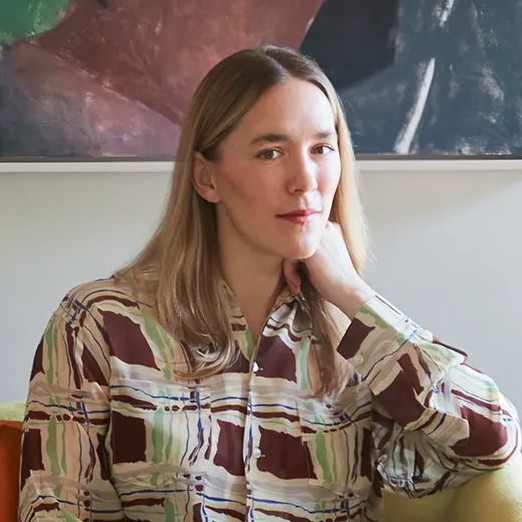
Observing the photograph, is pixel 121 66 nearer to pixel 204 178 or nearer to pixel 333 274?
pixel 204 178

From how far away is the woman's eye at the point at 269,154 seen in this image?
1306 millimetres

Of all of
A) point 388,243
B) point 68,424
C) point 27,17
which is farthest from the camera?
point 388,243

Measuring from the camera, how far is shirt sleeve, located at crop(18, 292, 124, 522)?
1238mm

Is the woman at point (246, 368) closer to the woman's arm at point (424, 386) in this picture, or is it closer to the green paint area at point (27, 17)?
the woman's arm at point (424, 386)

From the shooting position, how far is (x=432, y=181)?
1.99 meters

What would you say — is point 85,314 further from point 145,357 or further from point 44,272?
point 44,272

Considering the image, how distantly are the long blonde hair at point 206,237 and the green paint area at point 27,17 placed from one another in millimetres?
668

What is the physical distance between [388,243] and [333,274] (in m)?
0.64

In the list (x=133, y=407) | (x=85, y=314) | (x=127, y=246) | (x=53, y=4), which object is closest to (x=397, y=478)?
(x=133, y=407)

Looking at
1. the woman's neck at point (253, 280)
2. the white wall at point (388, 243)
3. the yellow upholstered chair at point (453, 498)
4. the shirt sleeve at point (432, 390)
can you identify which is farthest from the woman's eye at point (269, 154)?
the white wall at point (388, 243)

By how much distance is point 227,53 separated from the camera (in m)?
1.91

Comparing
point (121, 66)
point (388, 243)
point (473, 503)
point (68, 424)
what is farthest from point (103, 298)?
point (388, 243)

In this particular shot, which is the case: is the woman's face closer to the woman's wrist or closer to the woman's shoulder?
the woman's wrist

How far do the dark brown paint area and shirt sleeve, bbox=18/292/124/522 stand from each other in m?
0.71
